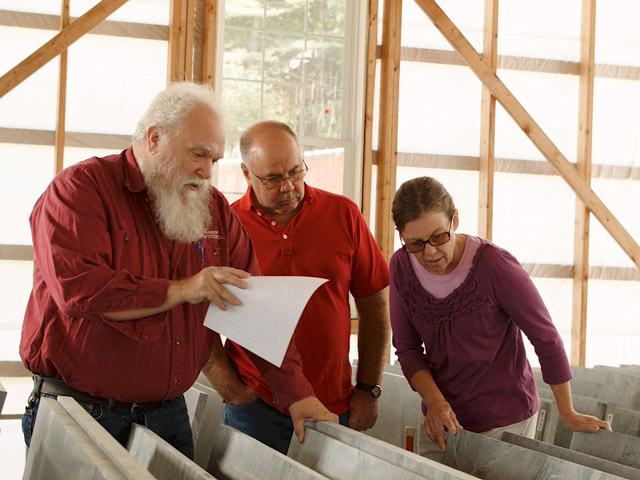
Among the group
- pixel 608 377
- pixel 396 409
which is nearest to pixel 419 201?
pixel 396 409

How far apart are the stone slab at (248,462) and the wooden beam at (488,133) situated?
208 inches

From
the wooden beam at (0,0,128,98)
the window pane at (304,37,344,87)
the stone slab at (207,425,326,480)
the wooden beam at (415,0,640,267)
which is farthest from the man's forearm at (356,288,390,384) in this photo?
the wooden beam at (415,0,640,267)

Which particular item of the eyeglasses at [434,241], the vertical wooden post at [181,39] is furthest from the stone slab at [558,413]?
the vertical wooden post at [181,39]

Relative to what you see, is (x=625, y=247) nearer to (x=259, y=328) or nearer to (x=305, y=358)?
(x=305, y=358)

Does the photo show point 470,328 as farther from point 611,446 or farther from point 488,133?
point 488,133

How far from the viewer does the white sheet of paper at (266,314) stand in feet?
5.85

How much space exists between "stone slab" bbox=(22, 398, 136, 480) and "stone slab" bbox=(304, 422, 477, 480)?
56cm

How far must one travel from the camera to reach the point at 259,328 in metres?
1.83

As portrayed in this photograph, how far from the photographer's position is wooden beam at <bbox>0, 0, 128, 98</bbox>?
224 inches

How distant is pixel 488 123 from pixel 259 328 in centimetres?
550

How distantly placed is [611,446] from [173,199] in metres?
1.40

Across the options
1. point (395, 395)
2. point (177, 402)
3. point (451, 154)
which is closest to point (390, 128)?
point (451, 154)

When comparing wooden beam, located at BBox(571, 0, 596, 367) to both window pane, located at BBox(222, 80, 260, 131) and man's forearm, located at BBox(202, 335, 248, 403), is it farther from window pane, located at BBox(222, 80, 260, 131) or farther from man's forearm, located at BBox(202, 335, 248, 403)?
man's forearm, located at BBox(202, 335, 248, 403)

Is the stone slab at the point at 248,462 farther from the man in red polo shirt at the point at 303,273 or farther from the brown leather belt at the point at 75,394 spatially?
the man in red polo shirt at the point at 303,273
